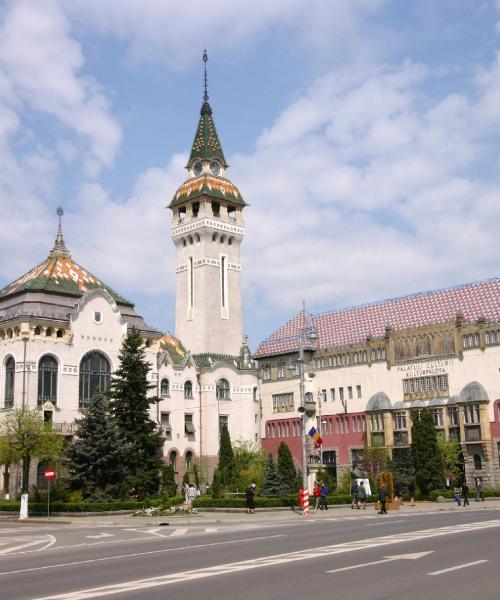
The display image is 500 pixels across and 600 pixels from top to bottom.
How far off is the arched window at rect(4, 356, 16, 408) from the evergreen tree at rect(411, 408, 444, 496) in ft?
102

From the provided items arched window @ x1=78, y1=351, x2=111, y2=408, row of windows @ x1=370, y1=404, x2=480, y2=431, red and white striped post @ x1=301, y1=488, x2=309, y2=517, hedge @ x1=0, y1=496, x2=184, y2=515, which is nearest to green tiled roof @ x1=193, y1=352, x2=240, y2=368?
arched window @ x1=78, y1=351, x2=111, y2=408

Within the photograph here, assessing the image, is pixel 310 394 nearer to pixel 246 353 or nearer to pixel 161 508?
pixel 246 353

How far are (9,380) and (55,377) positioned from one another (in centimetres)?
349

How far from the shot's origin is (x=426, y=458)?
195 feet

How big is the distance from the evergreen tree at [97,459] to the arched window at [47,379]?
13980 mm

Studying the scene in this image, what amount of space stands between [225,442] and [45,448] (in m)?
24.2

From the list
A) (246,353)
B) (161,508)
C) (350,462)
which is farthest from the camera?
(246,353)

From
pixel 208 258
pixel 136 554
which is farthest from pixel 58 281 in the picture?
pixel 136 554

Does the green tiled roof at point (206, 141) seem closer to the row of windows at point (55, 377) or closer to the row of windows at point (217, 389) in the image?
the row of windows at point (217, 389)

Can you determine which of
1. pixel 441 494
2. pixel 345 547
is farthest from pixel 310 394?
pixel 345 547

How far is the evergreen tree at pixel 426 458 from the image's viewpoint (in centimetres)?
5866

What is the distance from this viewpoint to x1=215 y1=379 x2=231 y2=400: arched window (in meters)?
78.8

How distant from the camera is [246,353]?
83.1 meters

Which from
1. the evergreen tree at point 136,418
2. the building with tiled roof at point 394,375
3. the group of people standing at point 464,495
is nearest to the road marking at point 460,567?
the group of people standing at point 464,495
